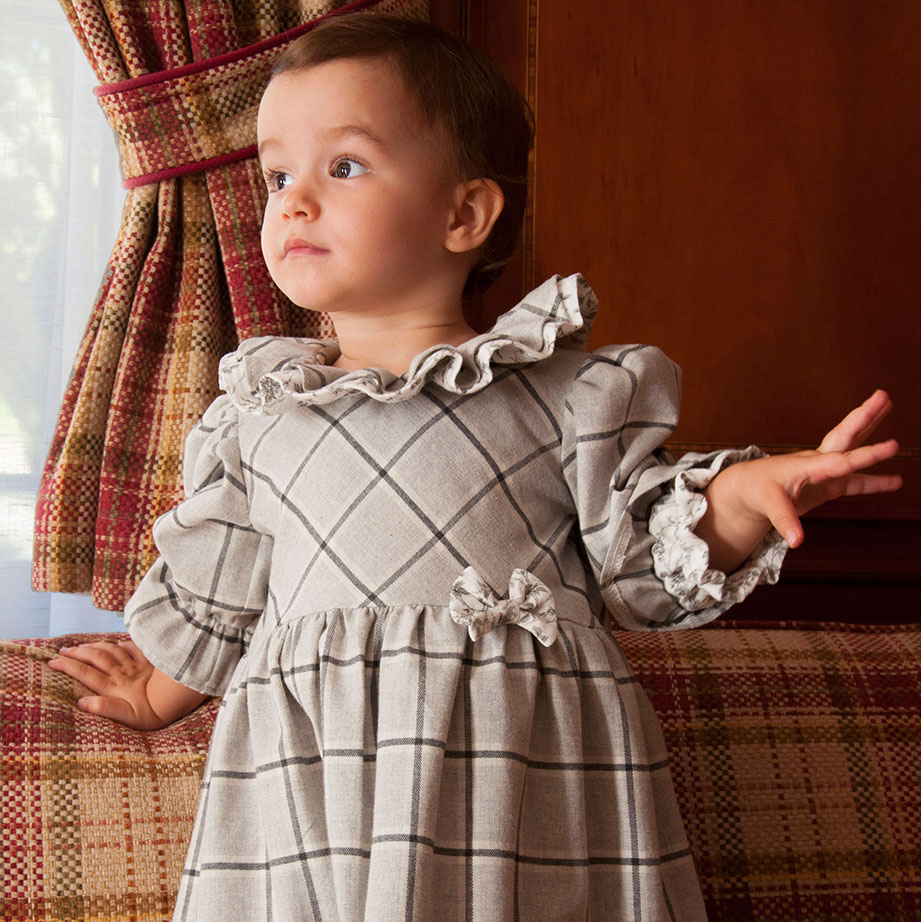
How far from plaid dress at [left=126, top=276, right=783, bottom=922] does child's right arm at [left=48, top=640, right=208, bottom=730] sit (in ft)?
0.71

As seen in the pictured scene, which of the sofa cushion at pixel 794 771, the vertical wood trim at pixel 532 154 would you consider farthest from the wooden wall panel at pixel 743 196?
the sofa cushion at pixel 794 771

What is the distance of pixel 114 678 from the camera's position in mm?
1051

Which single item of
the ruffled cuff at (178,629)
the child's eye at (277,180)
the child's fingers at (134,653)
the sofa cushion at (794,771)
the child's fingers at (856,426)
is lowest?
the sofa cushion at (794,771)

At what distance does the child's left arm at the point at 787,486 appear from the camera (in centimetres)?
68

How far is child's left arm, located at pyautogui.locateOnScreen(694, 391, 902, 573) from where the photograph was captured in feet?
2.24

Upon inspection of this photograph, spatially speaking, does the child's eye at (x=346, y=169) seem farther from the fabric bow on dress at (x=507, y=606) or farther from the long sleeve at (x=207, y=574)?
the fabric bow on dress at (x=507, y=606)

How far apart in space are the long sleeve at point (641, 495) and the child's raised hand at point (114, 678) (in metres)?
0.50

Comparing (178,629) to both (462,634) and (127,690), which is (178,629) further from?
(462,634)

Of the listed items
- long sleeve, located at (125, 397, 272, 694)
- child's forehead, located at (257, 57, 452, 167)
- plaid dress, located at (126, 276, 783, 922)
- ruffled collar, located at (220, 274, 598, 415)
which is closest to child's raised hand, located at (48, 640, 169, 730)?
long sleeve, located at (125, 397, 272, 694)

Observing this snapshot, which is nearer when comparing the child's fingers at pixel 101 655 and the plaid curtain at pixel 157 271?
the child's fingers at pixel 101 655

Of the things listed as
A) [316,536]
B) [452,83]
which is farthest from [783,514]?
[452,83]

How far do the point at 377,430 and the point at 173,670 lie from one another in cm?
32

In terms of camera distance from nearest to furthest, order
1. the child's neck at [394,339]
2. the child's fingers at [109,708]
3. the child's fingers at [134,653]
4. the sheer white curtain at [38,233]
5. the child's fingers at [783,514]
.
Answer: the child's fingers at [783,514]
the child's neck at [394,339]
the child's fingers at [109,708]
the child's fingers at [134,653]
the sheer white curtain at [38,233]

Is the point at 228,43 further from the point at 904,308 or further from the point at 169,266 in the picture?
the point at 904,308
